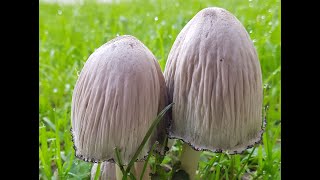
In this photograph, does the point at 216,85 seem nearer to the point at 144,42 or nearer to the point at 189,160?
the point at 189,160

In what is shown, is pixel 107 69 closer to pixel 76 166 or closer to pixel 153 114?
pixel 153 114

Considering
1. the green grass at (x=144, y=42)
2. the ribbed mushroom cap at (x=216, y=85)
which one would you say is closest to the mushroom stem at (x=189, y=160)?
the green grass at (x=144, y=42)

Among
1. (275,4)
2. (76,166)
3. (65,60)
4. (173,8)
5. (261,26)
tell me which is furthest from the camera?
(173,8)

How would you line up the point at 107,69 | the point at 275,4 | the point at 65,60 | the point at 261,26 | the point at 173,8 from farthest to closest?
1. the point at 173,8
2. the point at 275,4
3. the point at 65,60
4. the point at 261,26
5. the point at 107,69

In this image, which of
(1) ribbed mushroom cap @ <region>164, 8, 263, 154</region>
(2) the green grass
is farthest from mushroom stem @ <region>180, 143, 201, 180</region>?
(1) ribbed mushroom cap @ <region>164, 8, 263, 154</region>

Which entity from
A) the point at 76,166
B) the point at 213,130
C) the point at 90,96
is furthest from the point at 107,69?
the point at 76,166

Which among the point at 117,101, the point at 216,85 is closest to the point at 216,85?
the point at 216,85

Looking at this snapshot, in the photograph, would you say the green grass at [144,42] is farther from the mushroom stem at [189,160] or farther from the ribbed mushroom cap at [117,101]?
the ribbed mushroom cap at [117,101]

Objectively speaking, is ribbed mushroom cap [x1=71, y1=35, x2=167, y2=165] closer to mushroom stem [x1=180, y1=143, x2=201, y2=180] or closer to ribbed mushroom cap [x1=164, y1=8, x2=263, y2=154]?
ribbed mushroom cap [x1=164, y1=8, x2=263, y2=154]

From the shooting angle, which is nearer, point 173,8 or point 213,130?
point 213,130
